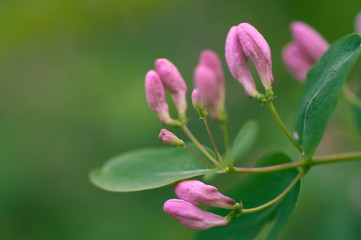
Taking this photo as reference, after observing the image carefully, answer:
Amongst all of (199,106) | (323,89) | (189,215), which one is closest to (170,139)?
(199,106)

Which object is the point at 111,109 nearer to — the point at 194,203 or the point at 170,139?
the point at 170,139

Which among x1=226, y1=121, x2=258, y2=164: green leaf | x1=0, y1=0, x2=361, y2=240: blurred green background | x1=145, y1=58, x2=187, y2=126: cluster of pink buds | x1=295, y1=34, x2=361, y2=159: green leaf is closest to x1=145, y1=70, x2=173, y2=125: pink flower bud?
x1=145, y1=58, x2=187, y2=126: cluster of pink buds

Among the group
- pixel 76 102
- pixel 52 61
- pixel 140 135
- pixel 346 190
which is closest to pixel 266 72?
pixel 346 190

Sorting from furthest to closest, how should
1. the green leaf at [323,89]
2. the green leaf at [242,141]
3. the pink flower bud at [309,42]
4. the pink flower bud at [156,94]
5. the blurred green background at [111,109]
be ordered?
the blurred green background at [111,109], the pink flower bud at [309,42], the pink flower bud at [156,94], the green leaf at [242,141], the green leaf at [323,89]

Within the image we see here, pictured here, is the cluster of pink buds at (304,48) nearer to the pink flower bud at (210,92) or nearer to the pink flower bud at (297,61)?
the pink flower bud at (297,61)

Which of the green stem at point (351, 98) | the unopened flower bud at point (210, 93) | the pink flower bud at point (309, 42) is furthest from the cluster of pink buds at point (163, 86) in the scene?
the green stem at point (351, 98)

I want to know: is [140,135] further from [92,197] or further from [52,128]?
[52,128]

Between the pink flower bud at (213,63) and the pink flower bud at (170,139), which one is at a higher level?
the pink flower bud at (213,63)
